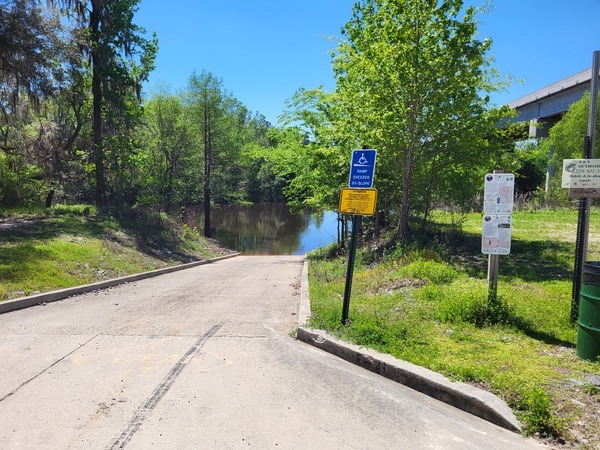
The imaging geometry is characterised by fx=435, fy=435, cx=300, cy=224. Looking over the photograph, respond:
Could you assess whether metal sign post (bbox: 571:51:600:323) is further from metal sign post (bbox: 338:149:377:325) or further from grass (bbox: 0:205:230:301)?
grass (bbox: 0:205:230:301)

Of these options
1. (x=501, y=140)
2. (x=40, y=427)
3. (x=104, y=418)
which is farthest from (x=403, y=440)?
(x=501, y=140)

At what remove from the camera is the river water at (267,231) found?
39688mm

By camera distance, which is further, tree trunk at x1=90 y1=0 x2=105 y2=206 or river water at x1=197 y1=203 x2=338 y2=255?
river water at x1=197 y1=203 x2=338 y2=255

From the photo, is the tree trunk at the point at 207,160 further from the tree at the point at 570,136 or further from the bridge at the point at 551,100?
the tree at the point at 570,136

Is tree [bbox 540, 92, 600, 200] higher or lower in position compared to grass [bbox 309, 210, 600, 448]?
higher

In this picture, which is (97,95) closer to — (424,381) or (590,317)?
(424,381)

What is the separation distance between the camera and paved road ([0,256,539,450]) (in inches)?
135

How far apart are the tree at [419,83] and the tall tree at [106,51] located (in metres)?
13.1

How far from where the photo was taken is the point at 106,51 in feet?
65.9

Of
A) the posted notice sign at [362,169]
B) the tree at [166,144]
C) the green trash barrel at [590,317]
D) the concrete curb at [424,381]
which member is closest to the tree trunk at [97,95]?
the tree at [166,144]

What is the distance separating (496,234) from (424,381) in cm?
252

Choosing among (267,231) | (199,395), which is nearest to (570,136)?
(199,395)

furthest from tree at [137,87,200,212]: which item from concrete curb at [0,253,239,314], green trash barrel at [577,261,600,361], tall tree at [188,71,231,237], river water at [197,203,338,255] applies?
green trash barrel at [577,261,600,361]

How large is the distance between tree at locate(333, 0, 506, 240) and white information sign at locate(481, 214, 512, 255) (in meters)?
6.09
